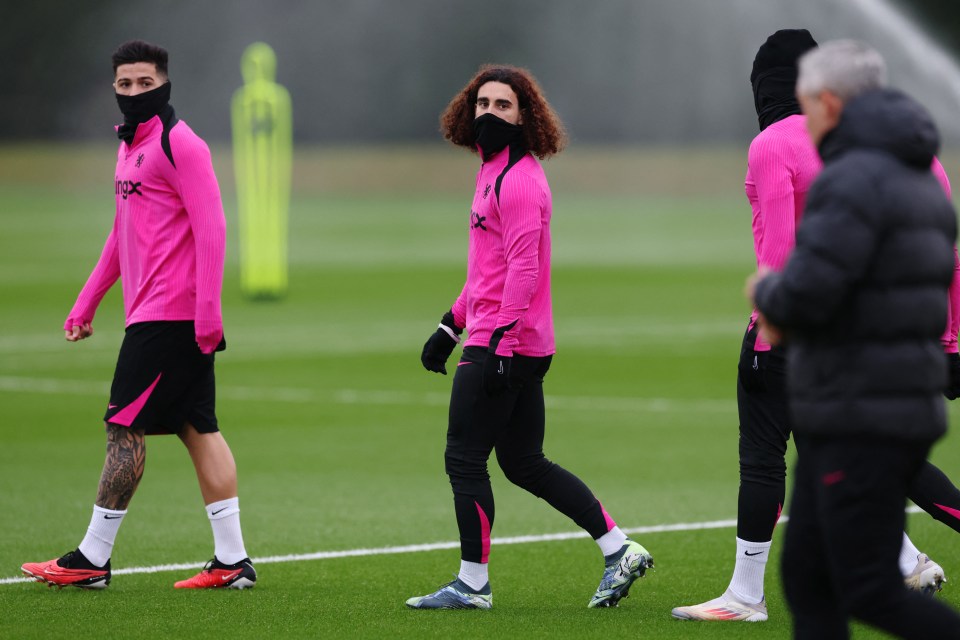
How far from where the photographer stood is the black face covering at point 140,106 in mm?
7180

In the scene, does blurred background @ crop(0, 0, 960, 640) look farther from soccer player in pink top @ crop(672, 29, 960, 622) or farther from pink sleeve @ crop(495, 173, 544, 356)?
pink sleeve @ crop(495, 173, 544, 356)

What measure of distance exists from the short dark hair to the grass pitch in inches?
91.5

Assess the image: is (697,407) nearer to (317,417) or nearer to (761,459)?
(317,417)

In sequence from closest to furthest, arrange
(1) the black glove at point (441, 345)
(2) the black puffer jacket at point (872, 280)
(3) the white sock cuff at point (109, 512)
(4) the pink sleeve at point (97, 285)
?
1. (2) the black puffer jacket at point (872, 280)
2. (1) the black glove at point (441, 345)
3. (3) the white sock cuff at point (109, 512)
4. (4) the pink sleeve at point (97, 285)

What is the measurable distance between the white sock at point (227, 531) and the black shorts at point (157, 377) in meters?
0.40

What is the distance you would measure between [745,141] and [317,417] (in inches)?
2175

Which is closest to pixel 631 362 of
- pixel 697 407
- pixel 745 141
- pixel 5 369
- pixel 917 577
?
pixel 697 407

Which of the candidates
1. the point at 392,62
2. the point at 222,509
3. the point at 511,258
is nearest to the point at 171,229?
the point at 222,509

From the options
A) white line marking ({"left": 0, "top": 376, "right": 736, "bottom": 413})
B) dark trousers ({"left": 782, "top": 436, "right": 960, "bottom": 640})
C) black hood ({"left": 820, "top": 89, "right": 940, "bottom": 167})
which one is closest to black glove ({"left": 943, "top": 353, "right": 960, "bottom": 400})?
dark trousers ({"left": 782, "top": 436, "right": 960, "bottom": 640})

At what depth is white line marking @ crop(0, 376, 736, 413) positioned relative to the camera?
14.0 m

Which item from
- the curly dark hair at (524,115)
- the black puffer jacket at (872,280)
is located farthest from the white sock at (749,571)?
the black puffer jacket at (872,280)

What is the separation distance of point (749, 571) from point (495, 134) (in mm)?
2042

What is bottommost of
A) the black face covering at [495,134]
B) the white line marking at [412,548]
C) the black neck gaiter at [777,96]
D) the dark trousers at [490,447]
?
the white line marking at [412,548]

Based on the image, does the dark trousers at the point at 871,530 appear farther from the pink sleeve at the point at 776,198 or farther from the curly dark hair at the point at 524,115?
the curly dark hair at the point at 524,115
